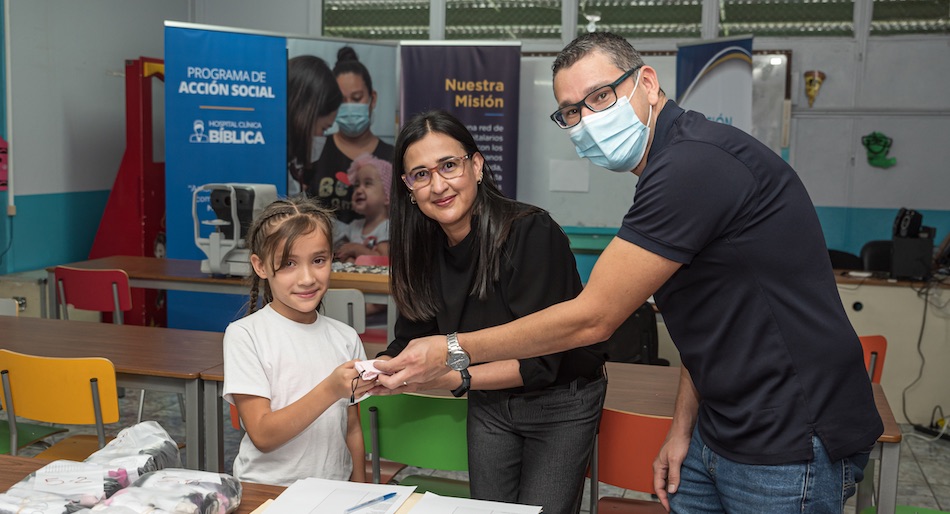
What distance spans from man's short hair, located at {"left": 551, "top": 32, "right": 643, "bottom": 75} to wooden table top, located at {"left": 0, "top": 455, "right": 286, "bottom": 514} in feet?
3.15

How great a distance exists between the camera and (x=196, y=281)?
4598mm

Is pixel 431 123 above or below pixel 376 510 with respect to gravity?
above

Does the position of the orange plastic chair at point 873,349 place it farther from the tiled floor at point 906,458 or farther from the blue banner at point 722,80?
the blue banner at point 722,80

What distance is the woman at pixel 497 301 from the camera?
5.66 ft

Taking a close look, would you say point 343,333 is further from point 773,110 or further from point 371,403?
point 773,110

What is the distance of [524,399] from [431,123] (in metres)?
0.63

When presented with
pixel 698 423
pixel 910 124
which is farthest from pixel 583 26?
pixel 698 423

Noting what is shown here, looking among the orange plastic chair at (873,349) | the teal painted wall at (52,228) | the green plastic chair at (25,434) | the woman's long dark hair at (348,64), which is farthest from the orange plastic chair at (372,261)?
the orange plastic chair at (873,349)

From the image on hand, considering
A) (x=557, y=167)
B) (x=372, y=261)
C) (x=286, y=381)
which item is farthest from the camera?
(x=557, y=167)

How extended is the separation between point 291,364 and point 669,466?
0.86 meters

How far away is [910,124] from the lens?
6590mm

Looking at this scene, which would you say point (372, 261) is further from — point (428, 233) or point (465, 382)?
point (465, 382)

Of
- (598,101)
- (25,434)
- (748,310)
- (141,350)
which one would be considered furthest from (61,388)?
(748,310)

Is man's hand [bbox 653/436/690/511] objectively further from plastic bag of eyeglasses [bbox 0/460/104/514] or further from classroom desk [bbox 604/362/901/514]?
plastic bag of eyeglasses [bbox 0/460/104/514]
